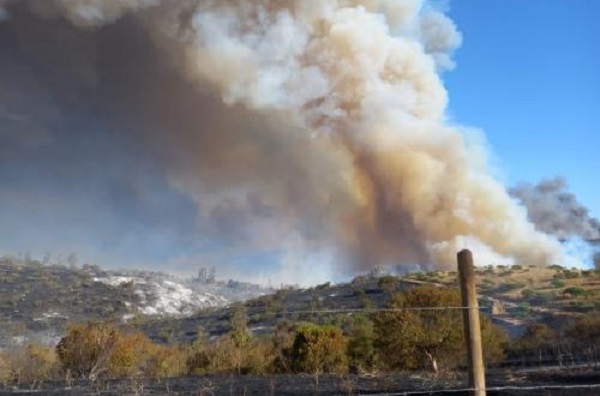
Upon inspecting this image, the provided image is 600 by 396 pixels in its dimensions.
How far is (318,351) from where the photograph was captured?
842 inches

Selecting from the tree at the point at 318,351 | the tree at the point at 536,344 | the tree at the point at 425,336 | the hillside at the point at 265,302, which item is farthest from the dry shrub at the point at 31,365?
the tree at the point at 536,344

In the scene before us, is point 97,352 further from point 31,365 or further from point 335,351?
point 335,351

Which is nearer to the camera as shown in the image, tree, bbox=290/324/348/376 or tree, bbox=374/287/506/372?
tree, bbox=374/287/506/372

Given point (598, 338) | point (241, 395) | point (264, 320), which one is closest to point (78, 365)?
point (241, 395)

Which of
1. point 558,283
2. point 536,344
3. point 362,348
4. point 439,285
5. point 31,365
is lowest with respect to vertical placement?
point 31,365

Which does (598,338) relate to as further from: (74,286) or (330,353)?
(74,286)

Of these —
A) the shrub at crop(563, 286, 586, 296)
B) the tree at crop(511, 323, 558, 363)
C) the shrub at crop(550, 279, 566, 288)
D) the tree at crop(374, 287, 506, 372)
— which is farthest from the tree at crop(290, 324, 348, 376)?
the shrub at crop(550, 279, 566, 288)

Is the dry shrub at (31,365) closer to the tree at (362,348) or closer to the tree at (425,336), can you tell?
the tree at (362,348)

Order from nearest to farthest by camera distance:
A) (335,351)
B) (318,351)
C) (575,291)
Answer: (318,351) < (335,351) < (575,291)

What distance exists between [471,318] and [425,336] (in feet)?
46.4

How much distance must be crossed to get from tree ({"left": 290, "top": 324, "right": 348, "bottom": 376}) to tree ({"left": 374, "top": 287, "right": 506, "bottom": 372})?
191 centimetres

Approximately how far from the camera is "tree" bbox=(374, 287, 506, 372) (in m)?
18.4

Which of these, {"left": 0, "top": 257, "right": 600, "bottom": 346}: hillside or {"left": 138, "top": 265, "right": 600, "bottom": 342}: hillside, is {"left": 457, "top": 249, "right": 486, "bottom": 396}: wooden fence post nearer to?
{"left": 0, "top": 257, "right": 600, "bottom": 346}: hillside

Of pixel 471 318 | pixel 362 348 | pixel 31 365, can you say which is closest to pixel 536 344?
pixel 362 348
